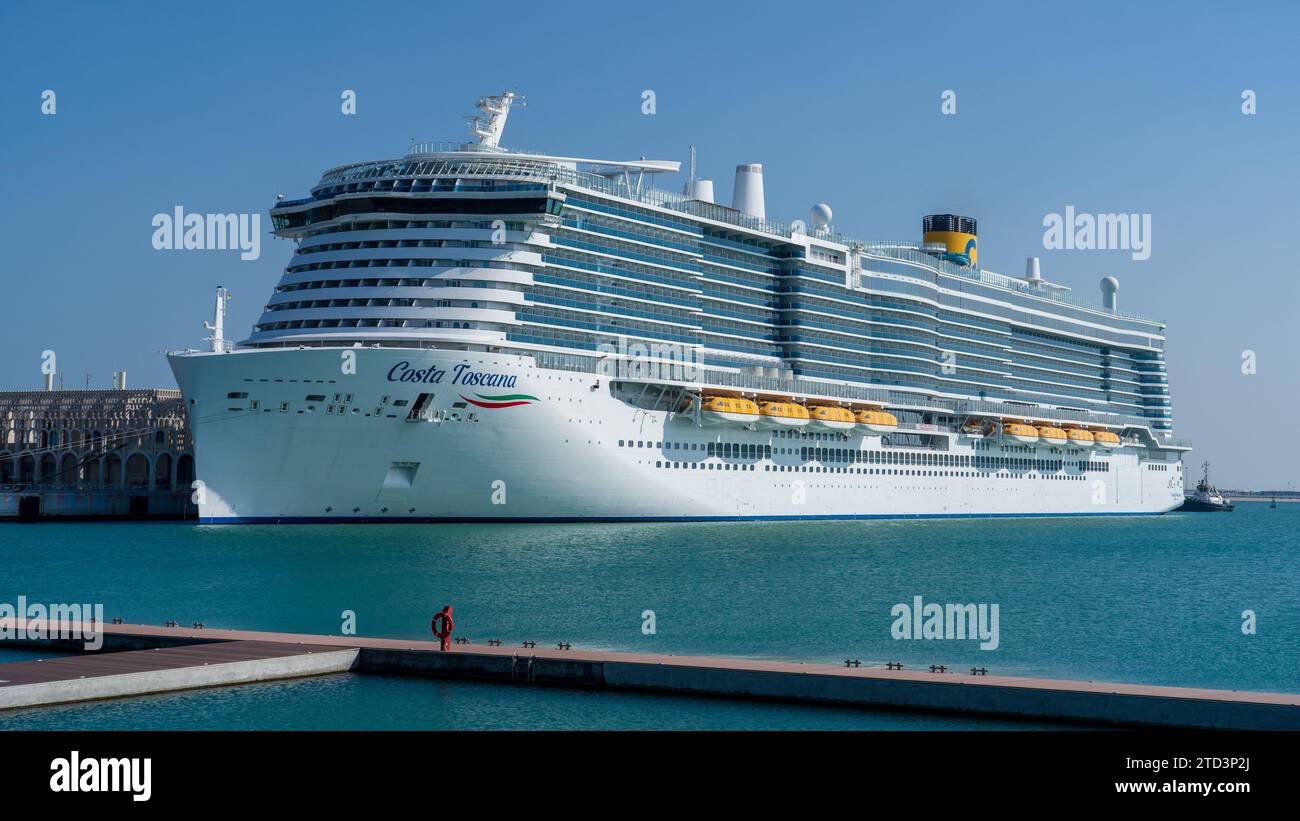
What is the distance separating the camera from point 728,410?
66125 millimetres

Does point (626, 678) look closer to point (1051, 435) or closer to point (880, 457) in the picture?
point (880, 457)

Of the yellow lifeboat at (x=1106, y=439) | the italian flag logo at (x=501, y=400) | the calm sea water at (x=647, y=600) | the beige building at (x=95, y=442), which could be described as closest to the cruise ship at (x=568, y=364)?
the italian flag logo at (x=501, y=400)

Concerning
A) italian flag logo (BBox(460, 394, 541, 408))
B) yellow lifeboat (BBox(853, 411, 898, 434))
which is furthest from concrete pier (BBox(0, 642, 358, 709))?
yellow lifeboat (BBox(853, 411, 898, 434))

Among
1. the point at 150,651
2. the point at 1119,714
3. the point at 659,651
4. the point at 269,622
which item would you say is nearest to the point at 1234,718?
the point at 1119,714

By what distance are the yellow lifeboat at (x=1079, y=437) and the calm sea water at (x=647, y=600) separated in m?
35.1

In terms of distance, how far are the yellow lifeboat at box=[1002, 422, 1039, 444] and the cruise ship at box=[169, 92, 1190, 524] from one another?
3.52 m

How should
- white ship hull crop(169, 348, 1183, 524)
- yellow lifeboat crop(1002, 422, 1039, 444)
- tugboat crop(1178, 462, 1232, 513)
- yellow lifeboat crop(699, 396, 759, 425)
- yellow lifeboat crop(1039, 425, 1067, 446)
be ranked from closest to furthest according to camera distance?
white ship hull crop(169, 348, 1183, 524) < yellow lifeboat crop(699, 396, 759, 425) < yellow lifeboat crop(1002, 422, 1039, 444) < yellow lifeboat crop(1039, 425, 1067, 446) < tugboat crop(1178, 462, 1232, 513)

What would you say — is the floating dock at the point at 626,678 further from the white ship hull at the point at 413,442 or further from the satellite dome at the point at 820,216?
the satellite dome at the point at 820,216

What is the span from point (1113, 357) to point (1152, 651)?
285ft

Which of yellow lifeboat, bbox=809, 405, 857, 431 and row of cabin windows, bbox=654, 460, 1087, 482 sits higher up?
yellow lifeboat, bbox=809, 405, 857, 431

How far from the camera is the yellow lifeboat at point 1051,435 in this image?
9544 centimetres

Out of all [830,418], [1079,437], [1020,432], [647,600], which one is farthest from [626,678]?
[1079,437]

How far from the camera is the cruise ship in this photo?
54312 millimetres

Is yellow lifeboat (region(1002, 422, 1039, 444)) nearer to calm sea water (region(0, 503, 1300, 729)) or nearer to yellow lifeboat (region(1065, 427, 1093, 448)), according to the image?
yellow lifeboat (region(1065, 427, 1093, 448))
